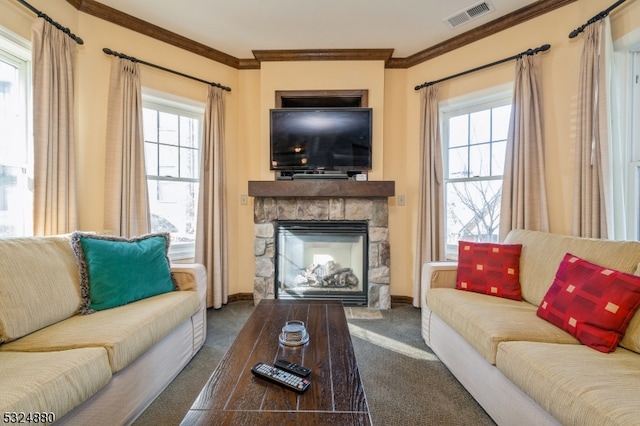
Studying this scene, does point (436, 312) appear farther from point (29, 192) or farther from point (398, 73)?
point (29, 192)

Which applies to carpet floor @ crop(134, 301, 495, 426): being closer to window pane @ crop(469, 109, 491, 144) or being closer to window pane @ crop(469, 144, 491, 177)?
window pane @ crop(469, 144, 491, 177)

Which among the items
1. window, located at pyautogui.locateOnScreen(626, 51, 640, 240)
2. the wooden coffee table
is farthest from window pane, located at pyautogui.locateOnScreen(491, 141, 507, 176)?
the wooden coffee table

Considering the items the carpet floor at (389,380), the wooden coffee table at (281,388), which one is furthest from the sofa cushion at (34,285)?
the wooden coffee table at (281,388)

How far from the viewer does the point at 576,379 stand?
113cm

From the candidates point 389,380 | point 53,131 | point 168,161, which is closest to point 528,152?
point 389,380

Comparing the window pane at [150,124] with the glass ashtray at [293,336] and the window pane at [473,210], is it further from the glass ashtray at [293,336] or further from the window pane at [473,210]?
the window pane at [473,210]

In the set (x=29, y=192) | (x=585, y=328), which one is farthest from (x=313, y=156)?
(x=585, y=328)

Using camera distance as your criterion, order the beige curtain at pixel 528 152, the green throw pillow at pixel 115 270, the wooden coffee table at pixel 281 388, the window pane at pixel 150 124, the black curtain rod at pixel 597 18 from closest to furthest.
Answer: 1. the wooden coffee table at pixel 281 388
2. the green throw pillow at pixel 115 270
3. the black curtain rod at pixel 597 18
4. the beige curtain at pixel 528 152
5. the window pane at pixel 150 124

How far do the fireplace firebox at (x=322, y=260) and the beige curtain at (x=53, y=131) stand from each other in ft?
5.99

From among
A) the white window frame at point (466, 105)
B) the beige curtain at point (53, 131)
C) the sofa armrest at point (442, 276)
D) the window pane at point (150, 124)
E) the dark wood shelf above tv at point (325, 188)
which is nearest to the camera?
the beige curtain at point (53, 131)

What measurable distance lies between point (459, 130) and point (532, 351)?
248cm

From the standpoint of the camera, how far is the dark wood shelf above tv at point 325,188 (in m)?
3.13

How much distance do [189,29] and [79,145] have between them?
1474 mm

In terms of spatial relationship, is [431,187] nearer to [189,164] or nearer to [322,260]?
[322,260]
